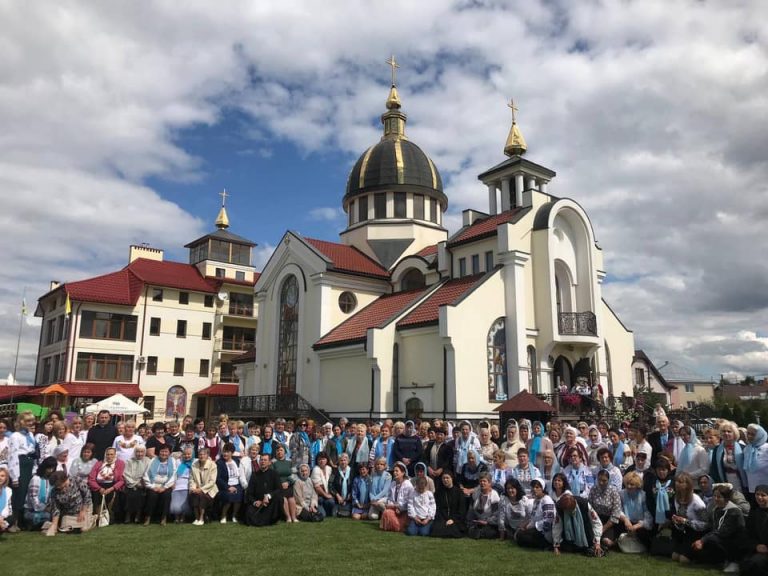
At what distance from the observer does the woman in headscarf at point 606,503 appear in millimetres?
8414

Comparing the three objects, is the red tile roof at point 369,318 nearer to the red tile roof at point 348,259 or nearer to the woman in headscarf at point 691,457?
the red tile roof at point 348,259

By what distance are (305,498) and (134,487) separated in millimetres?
3001

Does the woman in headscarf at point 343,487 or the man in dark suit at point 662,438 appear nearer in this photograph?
the man in dark suit at point 662,438

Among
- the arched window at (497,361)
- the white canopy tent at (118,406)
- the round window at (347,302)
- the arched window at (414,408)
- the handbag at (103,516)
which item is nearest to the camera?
the handbag at (103,516)

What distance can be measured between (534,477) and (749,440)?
302cm

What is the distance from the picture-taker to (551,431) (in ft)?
35.6

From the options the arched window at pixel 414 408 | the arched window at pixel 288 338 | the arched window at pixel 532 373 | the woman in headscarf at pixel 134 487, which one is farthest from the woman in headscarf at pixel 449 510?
the arched window at pixel 288 338

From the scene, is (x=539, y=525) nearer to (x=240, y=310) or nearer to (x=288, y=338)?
(x=288, y=338)

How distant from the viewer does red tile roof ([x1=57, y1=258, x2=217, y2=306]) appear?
36000mm

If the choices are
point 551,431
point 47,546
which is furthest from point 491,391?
point 47,546

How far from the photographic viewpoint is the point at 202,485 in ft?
35.0

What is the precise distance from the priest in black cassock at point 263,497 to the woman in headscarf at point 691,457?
661cm

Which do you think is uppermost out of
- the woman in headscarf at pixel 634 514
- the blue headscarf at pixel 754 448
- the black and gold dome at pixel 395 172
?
the black and gold dome at pixel 395 172

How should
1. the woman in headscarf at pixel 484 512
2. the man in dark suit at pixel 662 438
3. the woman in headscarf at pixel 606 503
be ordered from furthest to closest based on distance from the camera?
the man in dark suit at pixel 662 438
the woman in headscarf at pixel 484 512
the woman in headscarf at pixel 606 503
